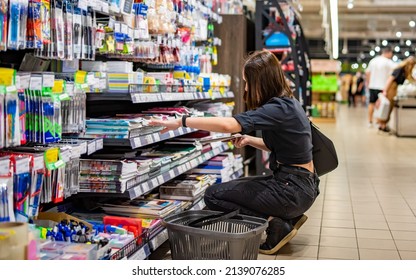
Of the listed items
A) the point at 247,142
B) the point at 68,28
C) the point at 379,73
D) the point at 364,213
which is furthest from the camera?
the point at 379,73

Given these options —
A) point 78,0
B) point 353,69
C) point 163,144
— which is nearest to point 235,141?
point 163,144

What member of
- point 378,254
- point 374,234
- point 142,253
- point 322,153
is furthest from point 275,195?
point 374,234

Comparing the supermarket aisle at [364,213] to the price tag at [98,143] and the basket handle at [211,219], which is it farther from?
the price tag at [98,143]

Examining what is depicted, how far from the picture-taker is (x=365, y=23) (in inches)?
1048

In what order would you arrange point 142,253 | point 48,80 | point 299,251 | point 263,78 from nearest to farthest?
point 48,80 → point 142,253 → point 263,78 → point 299,251

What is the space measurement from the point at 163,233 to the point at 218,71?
311 centimetres

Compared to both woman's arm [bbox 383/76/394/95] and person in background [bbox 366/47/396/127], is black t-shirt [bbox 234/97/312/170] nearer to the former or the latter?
woman's arm [bbox 383/76/394/95]

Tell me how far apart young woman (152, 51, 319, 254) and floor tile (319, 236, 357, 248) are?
399 mm

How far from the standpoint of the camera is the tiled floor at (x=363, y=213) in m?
4.18

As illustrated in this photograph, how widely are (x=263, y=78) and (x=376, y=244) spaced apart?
154 cm

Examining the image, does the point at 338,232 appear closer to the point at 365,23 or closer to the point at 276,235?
the point at 276,235

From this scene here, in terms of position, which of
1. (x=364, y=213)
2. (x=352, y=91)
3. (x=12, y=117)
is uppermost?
(x=12, y=117)

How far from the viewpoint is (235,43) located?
6613 mm

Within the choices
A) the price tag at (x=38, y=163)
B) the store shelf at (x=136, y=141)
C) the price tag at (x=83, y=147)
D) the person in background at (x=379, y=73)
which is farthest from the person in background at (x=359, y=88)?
the price tag at (x=38, y=163)
